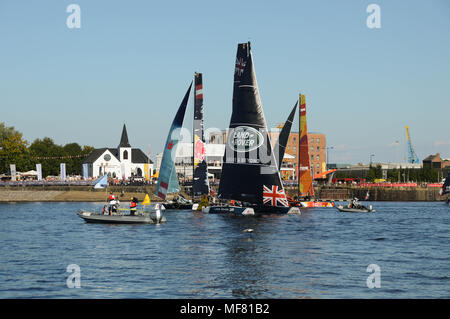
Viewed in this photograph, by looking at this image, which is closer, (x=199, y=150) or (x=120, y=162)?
(x=199, y=150)

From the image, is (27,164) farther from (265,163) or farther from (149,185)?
(265,163)

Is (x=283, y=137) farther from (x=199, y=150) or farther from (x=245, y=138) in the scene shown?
(x=245, y=138)

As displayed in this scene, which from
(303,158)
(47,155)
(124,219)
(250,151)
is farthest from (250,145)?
(47,155)

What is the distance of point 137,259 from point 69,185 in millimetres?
90427

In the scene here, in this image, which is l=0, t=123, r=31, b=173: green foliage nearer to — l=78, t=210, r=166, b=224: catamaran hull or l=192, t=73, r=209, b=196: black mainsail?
l=192, t=73, r=209, b=196: black mainsail

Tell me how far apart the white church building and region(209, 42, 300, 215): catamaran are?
104468 mm

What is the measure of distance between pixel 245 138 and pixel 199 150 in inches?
636

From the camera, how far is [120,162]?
16738 centimetres

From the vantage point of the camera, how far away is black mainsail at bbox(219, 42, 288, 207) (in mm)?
55562

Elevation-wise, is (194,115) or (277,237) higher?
(194,115)

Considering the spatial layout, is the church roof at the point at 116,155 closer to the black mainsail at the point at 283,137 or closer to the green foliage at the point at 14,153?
the green foliage at the point at 14,153

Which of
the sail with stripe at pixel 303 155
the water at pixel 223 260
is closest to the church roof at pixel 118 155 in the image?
the sail with stripe at pixel 303 155

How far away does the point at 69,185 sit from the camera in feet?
386
